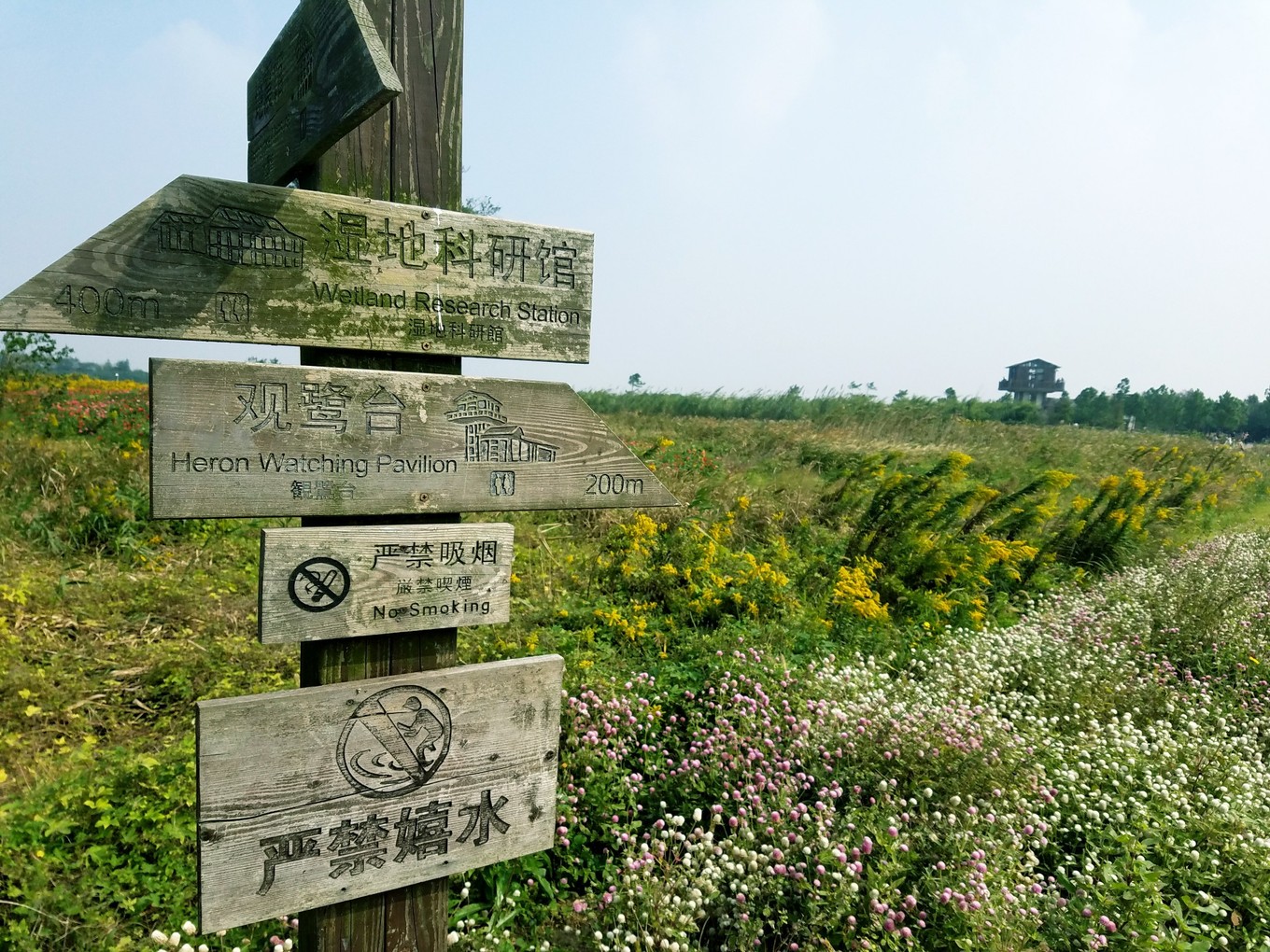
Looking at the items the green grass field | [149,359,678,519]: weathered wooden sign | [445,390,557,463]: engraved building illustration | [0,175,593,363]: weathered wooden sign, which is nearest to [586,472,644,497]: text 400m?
[149,359,678,519]: weathered wooden sign

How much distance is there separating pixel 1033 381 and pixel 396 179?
77051 mm

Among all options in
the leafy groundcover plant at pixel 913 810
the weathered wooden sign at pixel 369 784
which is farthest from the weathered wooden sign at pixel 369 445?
the leafy groundcover plant at pixel 913 810

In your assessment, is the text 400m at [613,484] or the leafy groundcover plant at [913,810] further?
the leafy groundcover plant at [913,810]

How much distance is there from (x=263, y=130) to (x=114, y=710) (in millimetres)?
3208

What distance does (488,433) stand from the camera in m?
1.76

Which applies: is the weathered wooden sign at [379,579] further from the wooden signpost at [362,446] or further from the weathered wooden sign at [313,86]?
the weathered wooden sign at [313,86]

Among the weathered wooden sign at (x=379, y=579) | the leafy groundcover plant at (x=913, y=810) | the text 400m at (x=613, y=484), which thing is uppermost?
the text 400m at (x=613, y=484)

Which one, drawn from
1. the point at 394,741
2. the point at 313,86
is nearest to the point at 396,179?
the point at 313,86

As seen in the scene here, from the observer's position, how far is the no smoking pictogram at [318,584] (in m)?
1.60

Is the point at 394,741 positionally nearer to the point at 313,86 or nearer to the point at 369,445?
the point at 369,445

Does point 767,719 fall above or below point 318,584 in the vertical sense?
below

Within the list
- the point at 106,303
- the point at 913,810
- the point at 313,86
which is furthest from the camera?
the point at 913,810

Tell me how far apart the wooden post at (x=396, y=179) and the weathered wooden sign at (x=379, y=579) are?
8 centimetres

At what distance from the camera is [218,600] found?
193 inches
